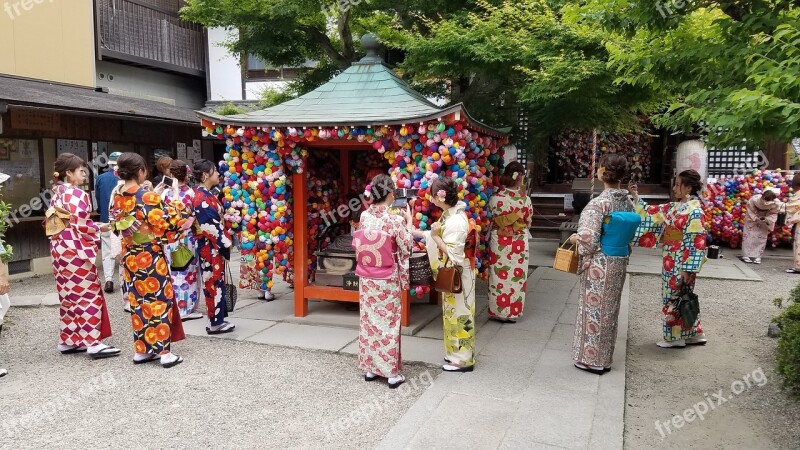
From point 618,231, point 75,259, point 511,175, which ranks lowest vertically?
point 75,259

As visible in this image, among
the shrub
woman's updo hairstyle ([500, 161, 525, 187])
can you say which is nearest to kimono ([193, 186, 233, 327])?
woman's updo hairstyle ([500, 161, 525, 187])

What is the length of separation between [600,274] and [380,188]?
208 centimetres

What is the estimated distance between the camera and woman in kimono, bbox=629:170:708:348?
5445 mm

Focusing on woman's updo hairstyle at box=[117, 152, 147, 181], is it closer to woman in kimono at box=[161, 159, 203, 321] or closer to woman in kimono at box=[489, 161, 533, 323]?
woman in kimono at box=[161, 159, 203, 321]

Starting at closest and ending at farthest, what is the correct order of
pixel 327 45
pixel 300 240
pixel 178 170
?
pixel 178 170 → pixel 300 240 → pixel 327 45

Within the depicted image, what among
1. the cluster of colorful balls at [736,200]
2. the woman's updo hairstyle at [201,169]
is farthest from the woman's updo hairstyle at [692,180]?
the cluster of colorful balls at [736,200]

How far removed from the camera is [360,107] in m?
6.12

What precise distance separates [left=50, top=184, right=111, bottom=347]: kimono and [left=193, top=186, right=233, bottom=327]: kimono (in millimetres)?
971

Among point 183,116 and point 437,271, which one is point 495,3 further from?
point 183,116

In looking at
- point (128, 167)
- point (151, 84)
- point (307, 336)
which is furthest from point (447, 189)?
point (151, 84)

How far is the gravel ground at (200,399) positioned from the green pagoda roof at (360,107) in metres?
2.39

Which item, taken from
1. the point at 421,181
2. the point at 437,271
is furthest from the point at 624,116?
the point at 437,271

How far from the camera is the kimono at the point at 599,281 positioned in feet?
15.7

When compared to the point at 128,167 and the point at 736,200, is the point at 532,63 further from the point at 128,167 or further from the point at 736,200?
the point at 736,200
